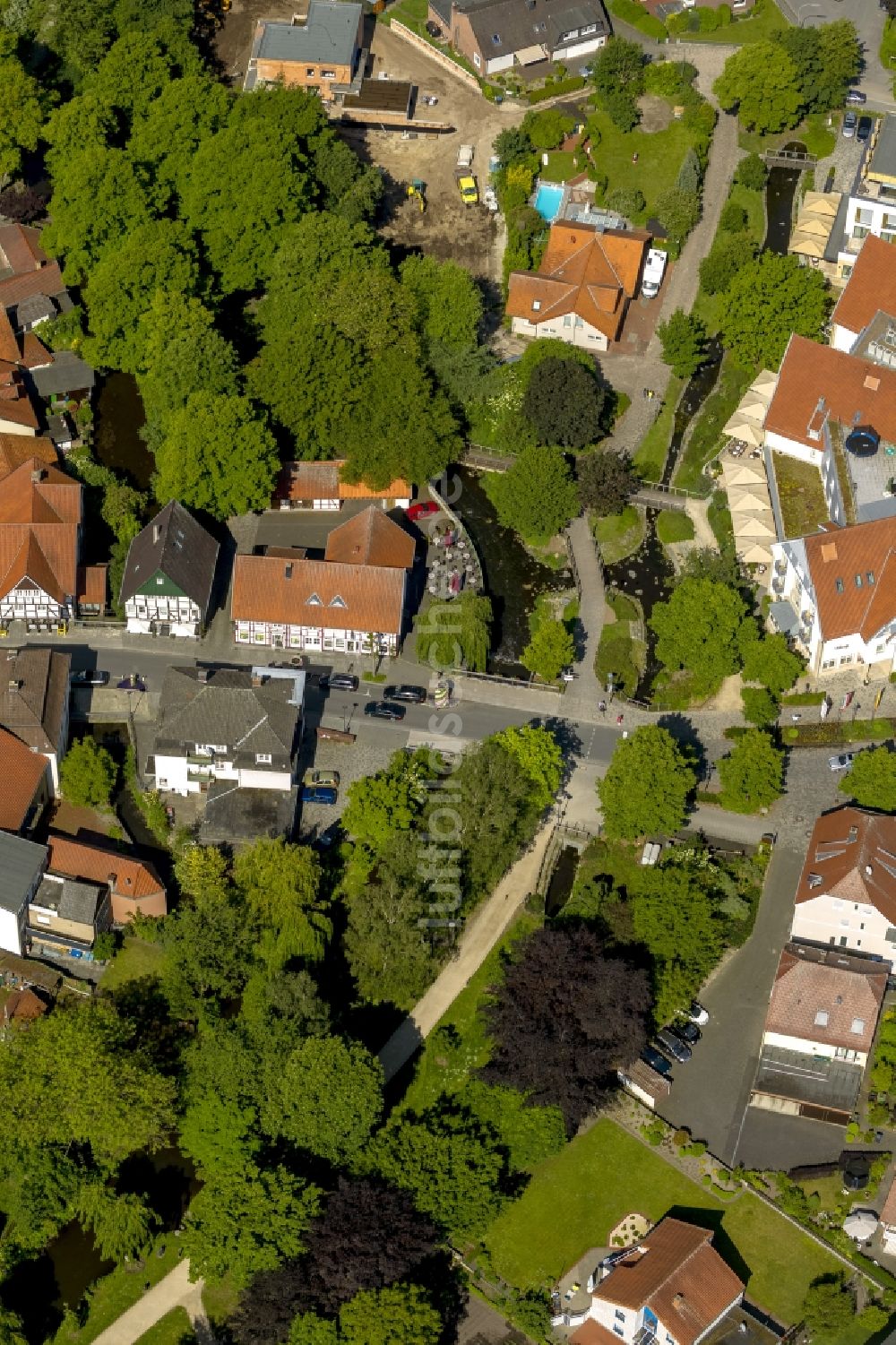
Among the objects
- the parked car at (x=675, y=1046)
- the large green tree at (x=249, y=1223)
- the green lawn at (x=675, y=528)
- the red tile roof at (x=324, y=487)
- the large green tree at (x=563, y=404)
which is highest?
the large green tree at (x=563, y=404)

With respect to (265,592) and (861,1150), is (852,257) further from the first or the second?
(861,1150)

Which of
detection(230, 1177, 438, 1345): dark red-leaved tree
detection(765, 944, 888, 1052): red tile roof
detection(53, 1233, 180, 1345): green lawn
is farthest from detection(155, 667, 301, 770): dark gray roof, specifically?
detection(765, 944, 888, 1052): red tile roof

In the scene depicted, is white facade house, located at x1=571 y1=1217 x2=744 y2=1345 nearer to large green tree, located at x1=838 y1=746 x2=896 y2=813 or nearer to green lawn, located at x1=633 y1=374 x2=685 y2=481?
large green tree, located at x1=838 y1=746 x2=896 y2=813

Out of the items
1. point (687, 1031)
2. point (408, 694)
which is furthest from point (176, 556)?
point (687, 1031)

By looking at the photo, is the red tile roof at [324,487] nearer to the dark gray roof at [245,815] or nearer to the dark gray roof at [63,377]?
the dark gray roof at [63,377]

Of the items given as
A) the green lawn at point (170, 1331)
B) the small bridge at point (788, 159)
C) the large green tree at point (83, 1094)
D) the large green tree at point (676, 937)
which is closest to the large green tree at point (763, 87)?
the small bridge at point (788, 159)

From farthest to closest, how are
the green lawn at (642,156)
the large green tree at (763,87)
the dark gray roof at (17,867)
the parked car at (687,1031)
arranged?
the large green tree at (763,87), the green lawn at (642,156), the dark gray roof at (17,867), the parked car at (687,1031)
